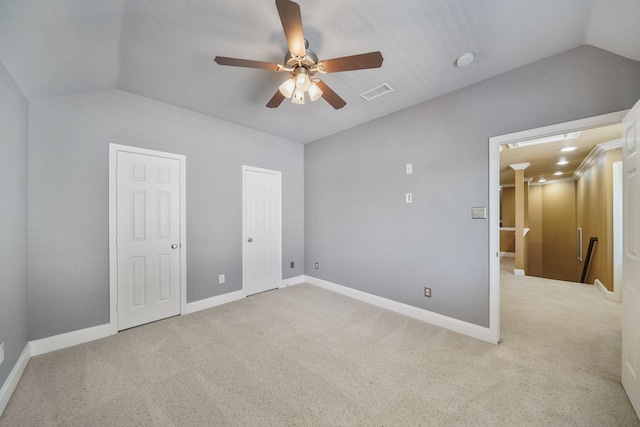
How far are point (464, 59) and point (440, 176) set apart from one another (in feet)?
3.90

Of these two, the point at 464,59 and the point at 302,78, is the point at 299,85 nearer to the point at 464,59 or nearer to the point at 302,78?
the point at 302,78

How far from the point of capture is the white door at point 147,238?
2686 mm

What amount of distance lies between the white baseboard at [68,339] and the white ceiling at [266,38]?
232 centimetres

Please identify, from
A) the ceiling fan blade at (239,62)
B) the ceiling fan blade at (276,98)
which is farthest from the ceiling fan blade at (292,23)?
the ceiling fan blade at (276,98)

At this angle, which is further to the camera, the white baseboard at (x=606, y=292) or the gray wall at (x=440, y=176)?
the white baseboard at (x=606, y=292)

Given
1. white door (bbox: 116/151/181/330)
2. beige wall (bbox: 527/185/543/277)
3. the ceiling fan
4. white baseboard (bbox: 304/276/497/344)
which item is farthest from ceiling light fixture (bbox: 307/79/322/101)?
beige wall (bbox: 527/185/543/277)

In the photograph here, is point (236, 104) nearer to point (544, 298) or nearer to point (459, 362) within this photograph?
point (459, 362)

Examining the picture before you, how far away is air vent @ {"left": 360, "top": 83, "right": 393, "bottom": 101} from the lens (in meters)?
2.62

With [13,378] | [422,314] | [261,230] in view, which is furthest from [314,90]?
[13,378]

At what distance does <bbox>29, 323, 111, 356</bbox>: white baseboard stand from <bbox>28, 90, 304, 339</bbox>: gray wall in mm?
58

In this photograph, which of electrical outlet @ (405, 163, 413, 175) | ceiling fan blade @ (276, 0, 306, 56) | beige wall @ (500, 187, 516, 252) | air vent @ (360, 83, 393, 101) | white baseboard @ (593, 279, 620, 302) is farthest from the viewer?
beige wall @ (500, 187, 516, 252)

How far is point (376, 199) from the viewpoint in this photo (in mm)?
3465

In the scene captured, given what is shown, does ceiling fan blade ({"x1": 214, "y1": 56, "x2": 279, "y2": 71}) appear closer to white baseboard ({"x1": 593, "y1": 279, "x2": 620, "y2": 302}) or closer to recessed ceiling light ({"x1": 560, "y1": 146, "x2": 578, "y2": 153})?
recessed ceiling light ({"x1": 560, "y1": 146, "x2": 578, "y2": 153})

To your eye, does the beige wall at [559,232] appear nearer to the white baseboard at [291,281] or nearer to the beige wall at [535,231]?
the beige wall at [535,231]
